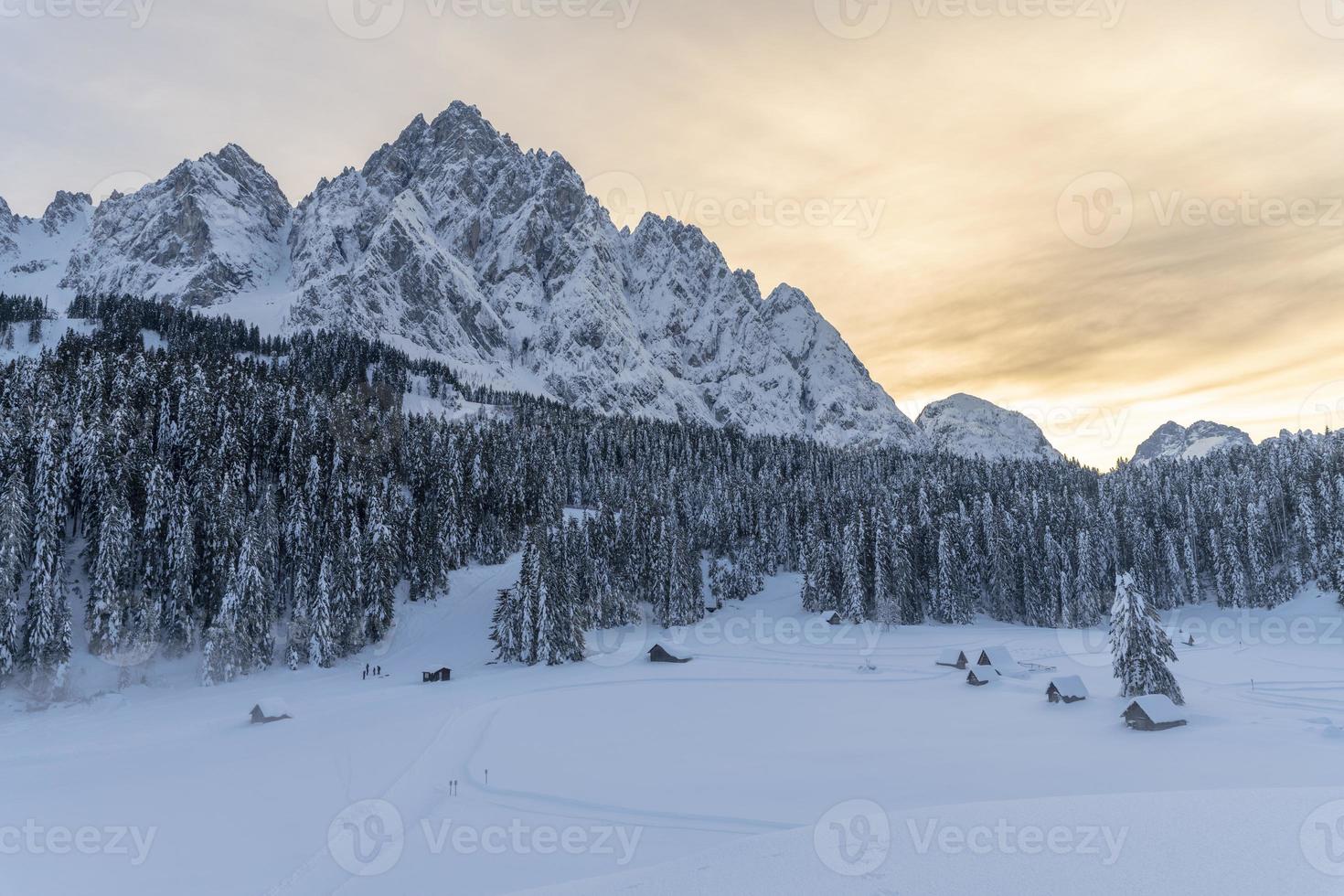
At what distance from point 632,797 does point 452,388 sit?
181 meters

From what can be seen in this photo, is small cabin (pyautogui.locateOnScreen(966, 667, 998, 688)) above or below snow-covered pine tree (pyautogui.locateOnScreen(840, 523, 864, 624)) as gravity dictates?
below

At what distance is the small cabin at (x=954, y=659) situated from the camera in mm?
55281

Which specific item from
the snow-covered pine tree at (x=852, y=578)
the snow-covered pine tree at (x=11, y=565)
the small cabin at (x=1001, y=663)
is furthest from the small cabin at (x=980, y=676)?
the snow-covered pine tree at (x=11, y=565)

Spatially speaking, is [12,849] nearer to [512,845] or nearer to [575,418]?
[512,845]

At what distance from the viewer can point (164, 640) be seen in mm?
53562

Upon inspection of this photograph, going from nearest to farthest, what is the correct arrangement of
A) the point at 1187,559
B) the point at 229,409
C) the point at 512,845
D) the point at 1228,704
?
1. the point at 512,845
2. the point at 1228,704
3. the point at 229,409
4. the point at 1187,559

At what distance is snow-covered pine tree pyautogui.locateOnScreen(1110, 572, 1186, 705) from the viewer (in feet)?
118

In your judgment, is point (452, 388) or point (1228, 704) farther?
point (452, 388)

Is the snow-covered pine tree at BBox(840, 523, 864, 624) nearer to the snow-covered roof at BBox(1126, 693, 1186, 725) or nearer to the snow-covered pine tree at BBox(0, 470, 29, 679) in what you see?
the snow-covered roof at BBox(1126, 693, 1186, 725)

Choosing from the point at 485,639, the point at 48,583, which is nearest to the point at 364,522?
the point at 485,639

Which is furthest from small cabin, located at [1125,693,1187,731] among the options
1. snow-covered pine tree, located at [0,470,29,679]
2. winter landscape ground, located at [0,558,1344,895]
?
snow-covered pine tree, located at [0,470,29,679]

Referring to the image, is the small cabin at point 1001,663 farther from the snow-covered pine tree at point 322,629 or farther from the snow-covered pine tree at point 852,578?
the snow-covered pine tree at point 322,629

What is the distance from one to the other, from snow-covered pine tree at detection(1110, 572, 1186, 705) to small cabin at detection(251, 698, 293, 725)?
49.4 m

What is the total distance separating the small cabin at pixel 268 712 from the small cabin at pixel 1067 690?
155ft
